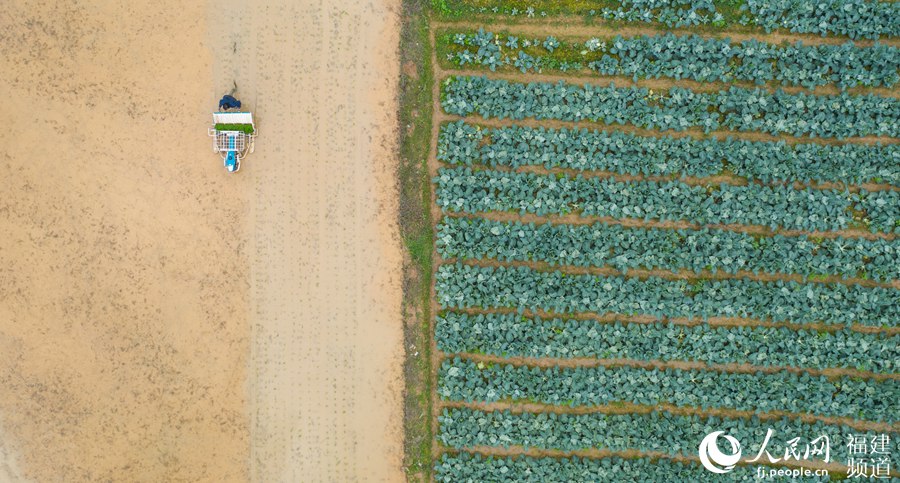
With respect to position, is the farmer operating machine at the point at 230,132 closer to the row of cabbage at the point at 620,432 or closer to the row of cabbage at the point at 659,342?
the row of cabbage at the point at 659,342

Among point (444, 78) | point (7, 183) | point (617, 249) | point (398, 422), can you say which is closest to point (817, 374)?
point (617, 249)

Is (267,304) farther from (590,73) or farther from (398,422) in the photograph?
(590,73)

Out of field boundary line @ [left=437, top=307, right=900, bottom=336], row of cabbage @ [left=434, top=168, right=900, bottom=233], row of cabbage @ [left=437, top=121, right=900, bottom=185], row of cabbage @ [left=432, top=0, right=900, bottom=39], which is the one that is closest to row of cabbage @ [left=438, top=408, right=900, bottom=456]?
field boundary line @ [left=437, top=307, right=900, bottom=336]

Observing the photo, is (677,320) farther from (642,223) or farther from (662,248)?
(642,223)

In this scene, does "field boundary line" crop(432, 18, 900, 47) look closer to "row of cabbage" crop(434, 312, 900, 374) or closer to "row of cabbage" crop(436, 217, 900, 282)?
"row of cabbage" crop(436, 217, 900, 282)

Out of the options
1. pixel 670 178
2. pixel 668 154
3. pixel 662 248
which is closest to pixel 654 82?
pixel 668 154
